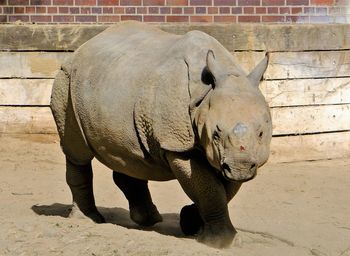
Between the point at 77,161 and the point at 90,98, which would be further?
the point at 77,161

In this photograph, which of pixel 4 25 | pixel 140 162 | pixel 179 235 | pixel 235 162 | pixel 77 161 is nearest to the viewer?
pixel 235 162

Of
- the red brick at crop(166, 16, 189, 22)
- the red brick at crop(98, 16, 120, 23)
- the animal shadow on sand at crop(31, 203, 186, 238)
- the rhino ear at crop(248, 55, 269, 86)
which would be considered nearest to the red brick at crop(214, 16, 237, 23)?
the red brick at crop(166, 16, 189, 22)

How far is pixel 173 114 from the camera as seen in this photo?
263 inches

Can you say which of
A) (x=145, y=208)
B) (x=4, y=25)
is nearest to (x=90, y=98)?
(x=145, y=208)

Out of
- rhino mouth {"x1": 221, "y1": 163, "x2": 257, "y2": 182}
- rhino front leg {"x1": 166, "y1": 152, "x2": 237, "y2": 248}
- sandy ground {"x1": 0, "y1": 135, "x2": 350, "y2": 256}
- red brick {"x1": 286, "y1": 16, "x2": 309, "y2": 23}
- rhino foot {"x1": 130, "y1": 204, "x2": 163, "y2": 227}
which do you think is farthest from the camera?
red brick {"x1": 286, "y1": 16, "x2": 309, "y2": 23}

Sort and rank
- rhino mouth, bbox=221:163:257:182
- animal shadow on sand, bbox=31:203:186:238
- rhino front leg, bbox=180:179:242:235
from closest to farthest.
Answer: rhino mouth, bbox=221:163:257:182 < rhino front leg, bbox=180:179:242:235 < animal shadow on sand, bbox=31:203:186:238

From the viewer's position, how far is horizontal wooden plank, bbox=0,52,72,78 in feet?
36.8

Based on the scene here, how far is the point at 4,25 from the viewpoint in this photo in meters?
11.2

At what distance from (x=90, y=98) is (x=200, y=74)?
3.86 feet

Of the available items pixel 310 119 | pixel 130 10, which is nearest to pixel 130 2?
pixel 130 10

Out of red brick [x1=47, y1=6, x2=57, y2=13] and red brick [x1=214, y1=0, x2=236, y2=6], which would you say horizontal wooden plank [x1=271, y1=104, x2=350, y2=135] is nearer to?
red brick [x1=214, y1=0, x2=236, y2=6]

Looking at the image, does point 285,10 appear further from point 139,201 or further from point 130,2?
point 139,201

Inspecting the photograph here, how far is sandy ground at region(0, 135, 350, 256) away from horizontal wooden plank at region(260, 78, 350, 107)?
733 mm

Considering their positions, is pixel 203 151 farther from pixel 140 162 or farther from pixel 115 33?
pixel 115 33
